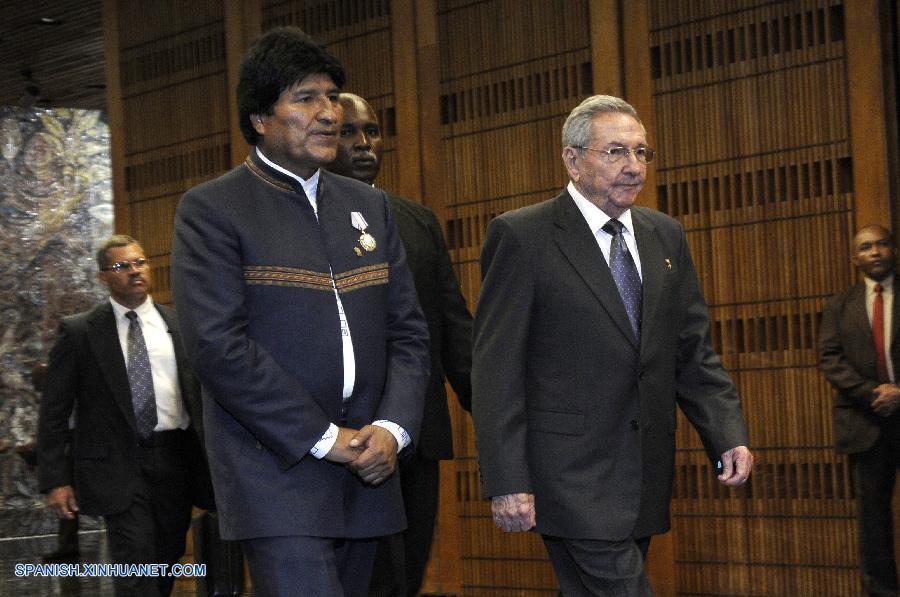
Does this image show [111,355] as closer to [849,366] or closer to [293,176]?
[293,176]

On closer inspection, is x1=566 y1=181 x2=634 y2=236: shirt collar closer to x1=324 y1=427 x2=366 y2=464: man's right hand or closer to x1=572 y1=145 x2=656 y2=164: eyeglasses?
x1=572 y1=145 x2=656 y2=164: eyeglasses

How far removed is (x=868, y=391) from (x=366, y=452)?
3776 mm

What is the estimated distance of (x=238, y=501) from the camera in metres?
2.88

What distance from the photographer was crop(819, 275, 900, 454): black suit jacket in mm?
5996

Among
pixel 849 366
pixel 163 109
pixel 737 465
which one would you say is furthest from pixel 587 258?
pixel 163 109

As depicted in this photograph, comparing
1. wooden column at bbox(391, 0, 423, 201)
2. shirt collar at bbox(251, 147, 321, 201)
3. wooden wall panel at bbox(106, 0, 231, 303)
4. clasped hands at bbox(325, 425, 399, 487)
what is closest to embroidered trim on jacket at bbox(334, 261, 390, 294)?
shirt collar at bbox(251, 147, 321, 201)

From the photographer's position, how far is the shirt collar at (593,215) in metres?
3.62

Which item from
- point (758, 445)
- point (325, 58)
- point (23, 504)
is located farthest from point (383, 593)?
point (23, 504)

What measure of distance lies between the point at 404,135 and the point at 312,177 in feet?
14.5

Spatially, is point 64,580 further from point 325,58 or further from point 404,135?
point 325,58

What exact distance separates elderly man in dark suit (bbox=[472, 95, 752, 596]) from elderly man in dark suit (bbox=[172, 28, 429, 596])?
0.38 metres

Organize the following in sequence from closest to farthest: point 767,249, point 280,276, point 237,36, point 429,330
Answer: point 280,276 → point 429,330 → point 767,249 → point 237,36

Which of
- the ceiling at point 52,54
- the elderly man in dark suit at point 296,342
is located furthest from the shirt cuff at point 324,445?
the ceiling at point 52,54

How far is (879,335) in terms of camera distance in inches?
245
